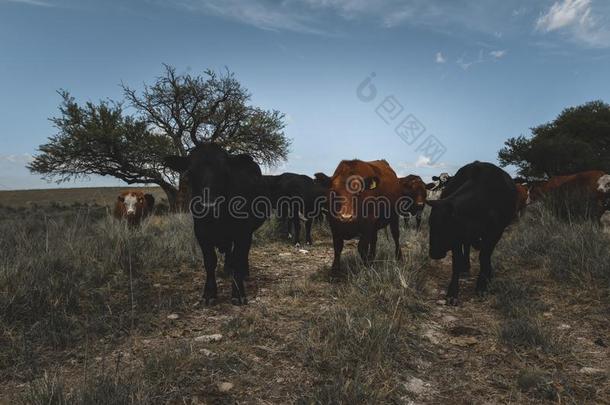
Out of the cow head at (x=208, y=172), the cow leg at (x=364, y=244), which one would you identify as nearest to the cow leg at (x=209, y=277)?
the cow head at (x=208, y=172)

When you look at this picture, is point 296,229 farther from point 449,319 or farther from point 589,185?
point 589,185

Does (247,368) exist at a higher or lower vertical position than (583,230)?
lower

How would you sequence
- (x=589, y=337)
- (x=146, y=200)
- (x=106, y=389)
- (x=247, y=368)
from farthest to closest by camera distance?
(x=146, y=200) < (x=589, y=337) < (x=247, y=368) < (x=106, y=389)

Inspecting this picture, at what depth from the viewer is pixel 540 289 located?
5.59 metres

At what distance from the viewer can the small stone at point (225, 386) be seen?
3.05 meters

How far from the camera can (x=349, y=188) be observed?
6152 millimetres

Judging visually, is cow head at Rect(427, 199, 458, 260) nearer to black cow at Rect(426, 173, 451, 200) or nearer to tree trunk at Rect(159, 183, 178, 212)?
black cow at Rect(426, 173, 451, 200)

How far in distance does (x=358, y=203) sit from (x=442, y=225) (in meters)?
1.29

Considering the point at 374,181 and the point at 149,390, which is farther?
the point at 374,181

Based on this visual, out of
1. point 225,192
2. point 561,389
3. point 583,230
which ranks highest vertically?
point 225,192

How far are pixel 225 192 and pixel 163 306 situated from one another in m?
1.60

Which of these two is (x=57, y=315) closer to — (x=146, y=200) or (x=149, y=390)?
(x=149, y=390)

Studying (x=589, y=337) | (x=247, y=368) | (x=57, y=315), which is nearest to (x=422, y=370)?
(x=247, y=368)

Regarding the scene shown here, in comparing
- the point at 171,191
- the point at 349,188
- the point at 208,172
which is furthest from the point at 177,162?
the point at 171,191
